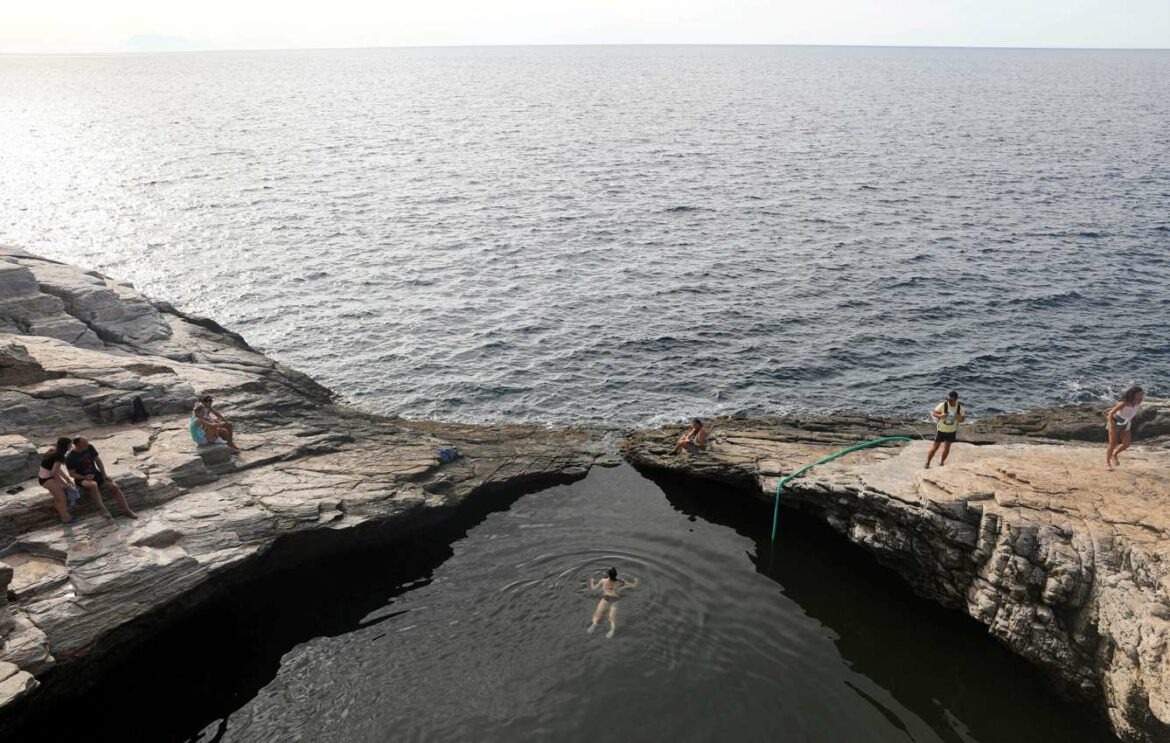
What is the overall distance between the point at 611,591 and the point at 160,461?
13881mm

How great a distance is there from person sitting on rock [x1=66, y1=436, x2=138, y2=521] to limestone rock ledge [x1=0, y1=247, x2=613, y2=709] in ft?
1.79

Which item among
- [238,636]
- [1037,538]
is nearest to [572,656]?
[238,636]

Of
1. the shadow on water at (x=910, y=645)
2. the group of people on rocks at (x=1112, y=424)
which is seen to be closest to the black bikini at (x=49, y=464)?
the shadow on water at (x=910, y=645)

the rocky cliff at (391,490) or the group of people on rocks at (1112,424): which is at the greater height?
the group of people on rocks at (1112,424)

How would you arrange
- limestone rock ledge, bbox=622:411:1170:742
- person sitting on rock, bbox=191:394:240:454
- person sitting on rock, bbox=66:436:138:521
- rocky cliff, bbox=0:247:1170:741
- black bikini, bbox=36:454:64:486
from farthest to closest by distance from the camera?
person sitting on rock, bbox=191:394:240:454 → person sitting on rock, bbox=66:436:138:521 → black bikini, bbox=36:454:64:486 → rocky cliff, bbox=0:247:1170:741 → limestone rock ledge, bbox=622:411:1170:742

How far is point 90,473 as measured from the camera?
1958cm

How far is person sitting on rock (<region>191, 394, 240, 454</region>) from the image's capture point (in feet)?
76.5

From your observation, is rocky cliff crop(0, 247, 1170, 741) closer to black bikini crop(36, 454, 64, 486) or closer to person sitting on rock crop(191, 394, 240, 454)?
person sitting on rock crop(191, 394, 240, 454)

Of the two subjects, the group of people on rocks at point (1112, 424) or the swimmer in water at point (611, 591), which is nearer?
the group of people on rocks at point (1112, 424)

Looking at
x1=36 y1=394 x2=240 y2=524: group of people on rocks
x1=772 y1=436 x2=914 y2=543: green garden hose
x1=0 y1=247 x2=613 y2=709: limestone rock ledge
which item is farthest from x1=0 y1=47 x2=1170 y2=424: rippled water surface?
x1=36 y1=394 x2=240 y2=524: group of people on rocks

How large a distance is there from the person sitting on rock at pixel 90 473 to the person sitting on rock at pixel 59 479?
0.19 meters

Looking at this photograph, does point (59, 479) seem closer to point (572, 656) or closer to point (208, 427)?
point (208, 427)

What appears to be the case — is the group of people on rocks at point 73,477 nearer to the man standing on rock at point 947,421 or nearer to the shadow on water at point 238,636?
the shadow on water at point 238,636

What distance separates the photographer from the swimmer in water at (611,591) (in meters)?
21.1
